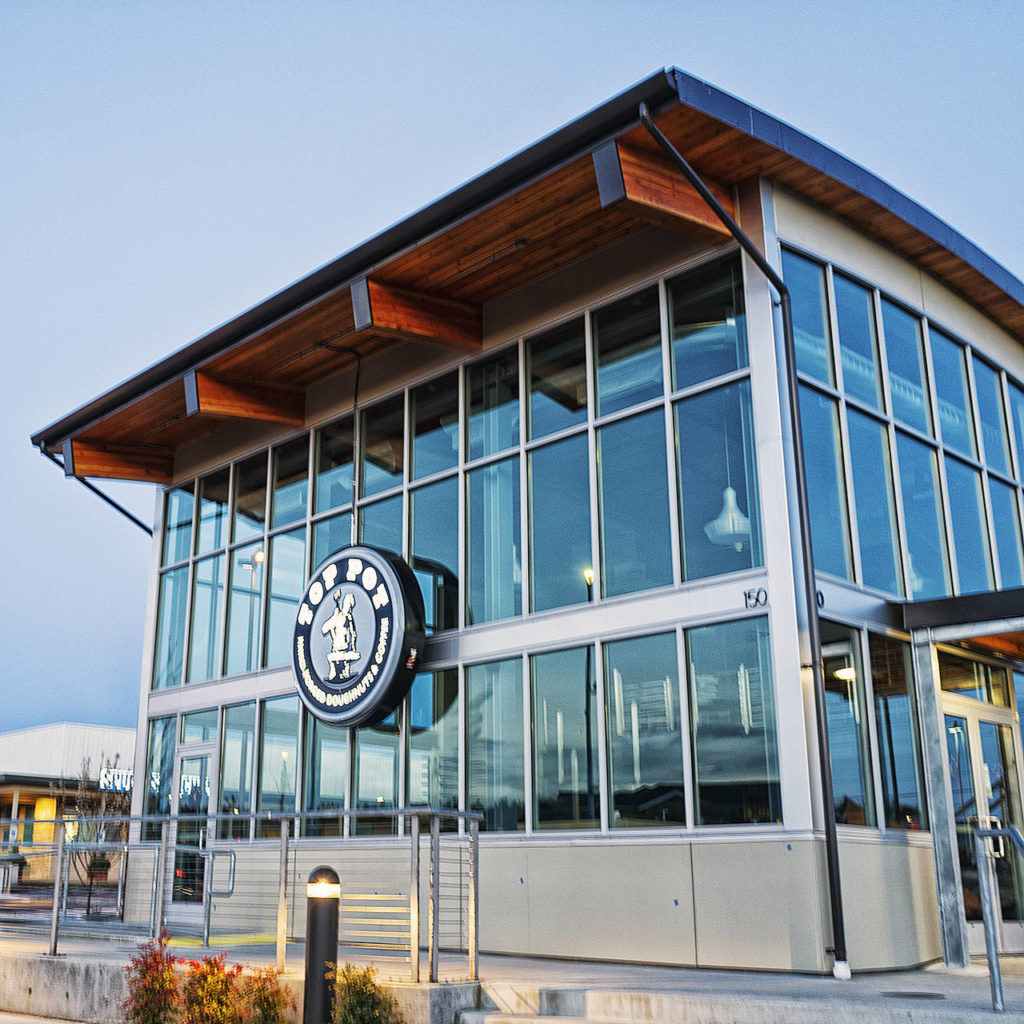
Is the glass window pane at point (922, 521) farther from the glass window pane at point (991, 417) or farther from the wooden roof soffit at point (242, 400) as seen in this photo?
the wooden roof soffit at point (242, 400)

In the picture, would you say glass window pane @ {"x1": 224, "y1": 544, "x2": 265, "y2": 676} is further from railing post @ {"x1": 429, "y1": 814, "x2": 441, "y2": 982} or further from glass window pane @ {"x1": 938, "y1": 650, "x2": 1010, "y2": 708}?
glass window pane @ {"x1": 938, "y1": 650, "x2": 1010, "y2": 708}

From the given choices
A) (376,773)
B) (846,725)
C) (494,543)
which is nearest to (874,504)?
(846,725)

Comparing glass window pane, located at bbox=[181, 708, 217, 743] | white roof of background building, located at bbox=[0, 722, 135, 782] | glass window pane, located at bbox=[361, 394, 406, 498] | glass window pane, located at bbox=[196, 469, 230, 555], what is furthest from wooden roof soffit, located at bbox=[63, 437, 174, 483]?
white roof of background building, located at bbox=[0, 722, 135, 782]

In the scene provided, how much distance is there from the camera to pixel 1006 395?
1433cm

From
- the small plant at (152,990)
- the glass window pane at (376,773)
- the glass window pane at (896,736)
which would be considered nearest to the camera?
the small plant at (152,990)

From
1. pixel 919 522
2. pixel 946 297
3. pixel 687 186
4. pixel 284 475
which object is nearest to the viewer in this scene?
pixel 687 186

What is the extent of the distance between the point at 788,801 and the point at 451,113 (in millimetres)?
198208

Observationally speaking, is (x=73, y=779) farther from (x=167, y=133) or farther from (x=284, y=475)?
(x=167, y=133)

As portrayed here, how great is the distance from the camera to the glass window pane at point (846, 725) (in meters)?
10.1

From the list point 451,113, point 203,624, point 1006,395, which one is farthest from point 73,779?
point 451,113

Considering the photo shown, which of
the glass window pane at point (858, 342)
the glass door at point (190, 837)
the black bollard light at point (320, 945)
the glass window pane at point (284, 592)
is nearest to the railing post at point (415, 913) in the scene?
the black bollard light at point (320, 945)

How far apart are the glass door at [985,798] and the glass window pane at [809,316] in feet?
11.1

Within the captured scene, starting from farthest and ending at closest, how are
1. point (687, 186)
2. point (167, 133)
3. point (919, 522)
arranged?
1. point (167, 133)
2. point (919, 522)
3. point (687, 186)

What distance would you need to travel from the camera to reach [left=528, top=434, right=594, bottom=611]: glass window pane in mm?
12047
